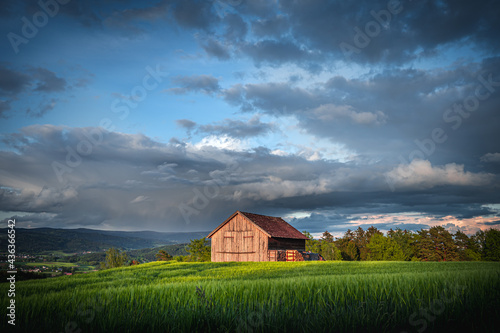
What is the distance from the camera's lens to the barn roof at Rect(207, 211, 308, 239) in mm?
44253

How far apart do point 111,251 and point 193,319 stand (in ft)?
264

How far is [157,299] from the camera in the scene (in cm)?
493

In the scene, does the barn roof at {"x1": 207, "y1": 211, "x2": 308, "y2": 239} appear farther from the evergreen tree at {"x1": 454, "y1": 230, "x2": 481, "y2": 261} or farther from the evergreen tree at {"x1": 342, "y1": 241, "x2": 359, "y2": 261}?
the evergreen tree at {"x1": 454, "y1": 230, "x2": 481, "y2": 261}

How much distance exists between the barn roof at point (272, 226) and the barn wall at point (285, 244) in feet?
2.61

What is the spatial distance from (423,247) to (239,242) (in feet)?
144

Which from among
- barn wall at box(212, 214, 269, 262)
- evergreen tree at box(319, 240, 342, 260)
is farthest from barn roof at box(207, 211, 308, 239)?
evergreen tree at box(319, 240, 342, 260)

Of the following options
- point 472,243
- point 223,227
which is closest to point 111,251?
point 223,227

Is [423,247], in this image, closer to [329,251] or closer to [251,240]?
[329,251]

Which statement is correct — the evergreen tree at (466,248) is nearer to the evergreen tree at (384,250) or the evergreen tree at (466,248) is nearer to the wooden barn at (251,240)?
the evergreen tree at (384,250)

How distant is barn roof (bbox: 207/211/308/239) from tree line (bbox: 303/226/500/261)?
1064 centimetres

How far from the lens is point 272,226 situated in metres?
47.4

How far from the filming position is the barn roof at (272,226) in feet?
145

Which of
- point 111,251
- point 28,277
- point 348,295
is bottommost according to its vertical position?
point 111,251

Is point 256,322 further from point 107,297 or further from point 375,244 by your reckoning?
point 375,244
